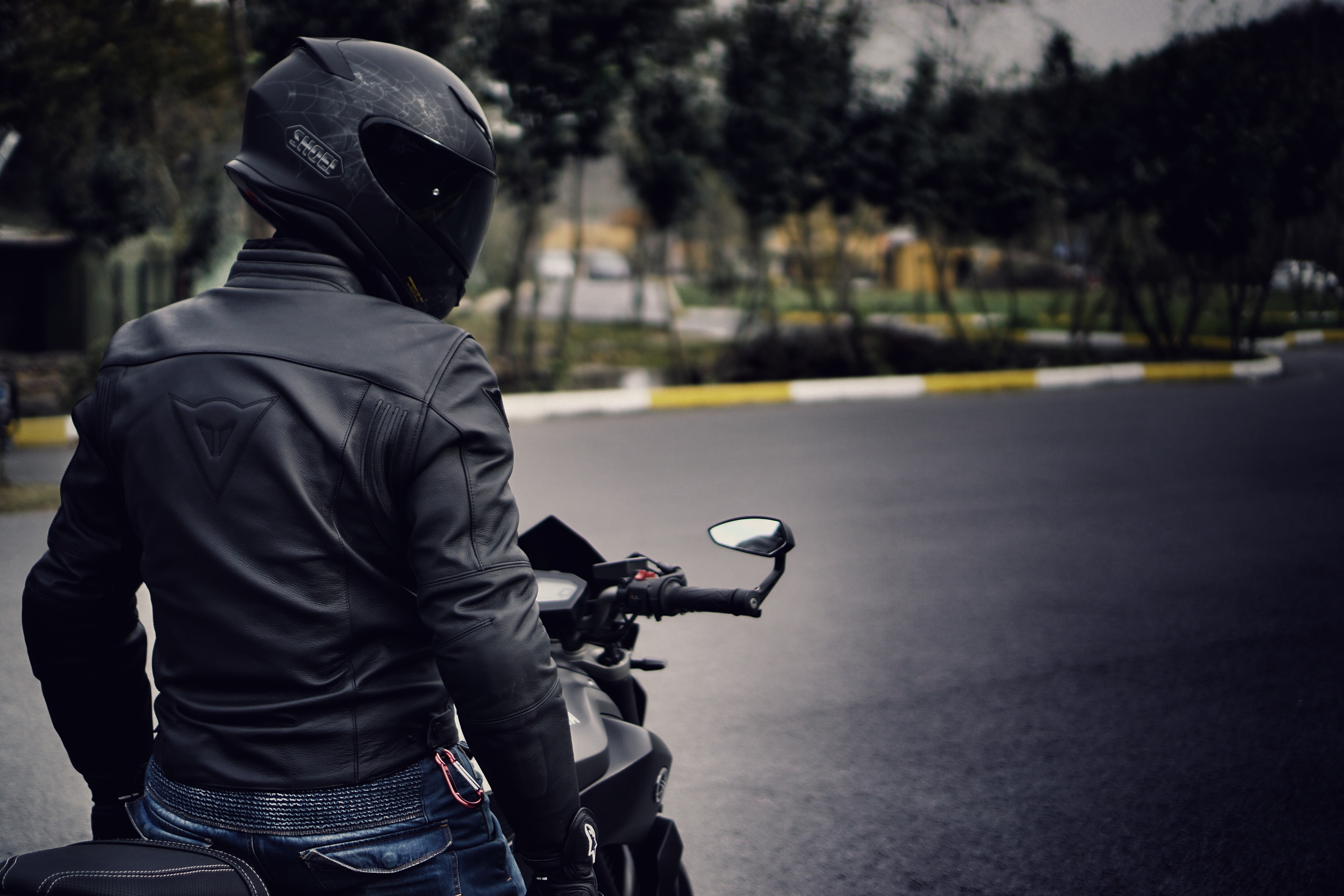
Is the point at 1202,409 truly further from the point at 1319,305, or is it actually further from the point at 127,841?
the point at 1319,305

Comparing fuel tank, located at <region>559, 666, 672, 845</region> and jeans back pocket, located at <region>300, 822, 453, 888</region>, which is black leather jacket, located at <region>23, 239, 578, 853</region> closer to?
jeans back pocket, located at <region>300, 822, 453, 888</region>

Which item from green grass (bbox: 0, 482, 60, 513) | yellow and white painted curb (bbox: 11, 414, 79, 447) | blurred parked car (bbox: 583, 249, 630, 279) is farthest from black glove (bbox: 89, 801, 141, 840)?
blurred parked car (bbox: 583, 249, 630, 279)

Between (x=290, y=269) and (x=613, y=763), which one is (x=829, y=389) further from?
(x=290, y=269)

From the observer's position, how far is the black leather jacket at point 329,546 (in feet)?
4.00

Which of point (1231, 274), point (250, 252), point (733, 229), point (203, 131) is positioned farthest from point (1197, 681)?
point (733, 229)

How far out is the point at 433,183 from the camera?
1420 mm

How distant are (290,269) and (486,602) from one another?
0.43m

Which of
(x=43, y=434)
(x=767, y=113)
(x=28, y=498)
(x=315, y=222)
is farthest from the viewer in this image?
(x=767, y=113)

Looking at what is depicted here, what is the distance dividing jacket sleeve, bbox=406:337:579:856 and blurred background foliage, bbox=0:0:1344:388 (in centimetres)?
1017

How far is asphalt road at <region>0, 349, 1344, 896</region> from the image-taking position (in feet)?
10.4

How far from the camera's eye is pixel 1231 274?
1775 cm

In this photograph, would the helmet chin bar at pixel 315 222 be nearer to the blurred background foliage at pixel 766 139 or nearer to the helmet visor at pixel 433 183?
the helmet visor at pixel 433 183

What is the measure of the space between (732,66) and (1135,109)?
17.9 feet

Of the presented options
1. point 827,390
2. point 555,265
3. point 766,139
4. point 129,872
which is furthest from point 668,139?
point 555,265
